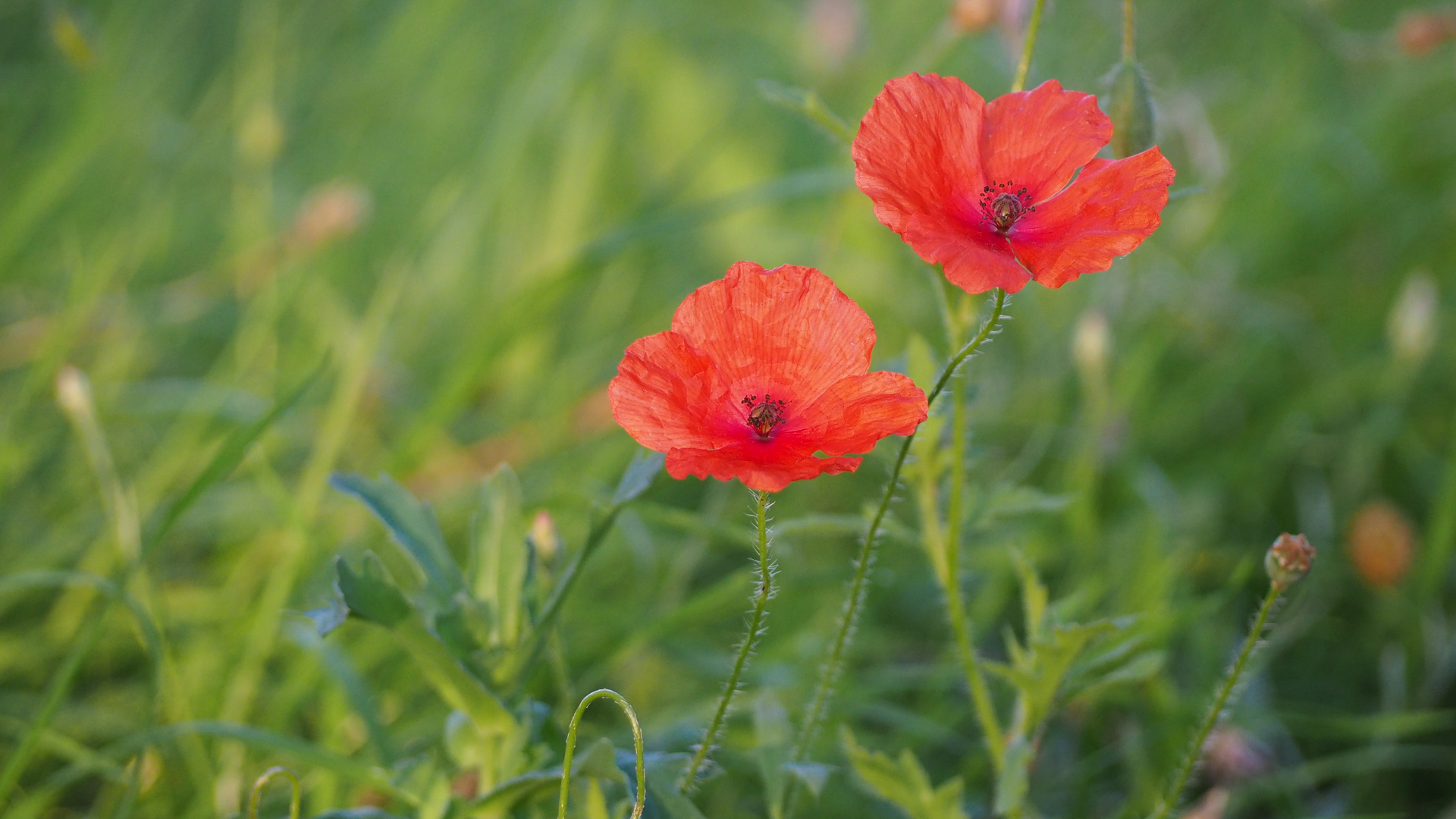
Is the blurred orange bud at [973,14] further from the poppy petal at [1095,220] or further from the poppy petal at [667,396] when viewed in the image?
the poppy petal at [667,396]

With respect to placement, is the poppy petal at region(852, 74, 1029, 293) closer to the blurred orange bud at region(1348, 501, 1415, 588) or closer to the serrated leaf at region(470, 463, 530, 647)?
the serrated leaf at region(470, 463, 530, 647)

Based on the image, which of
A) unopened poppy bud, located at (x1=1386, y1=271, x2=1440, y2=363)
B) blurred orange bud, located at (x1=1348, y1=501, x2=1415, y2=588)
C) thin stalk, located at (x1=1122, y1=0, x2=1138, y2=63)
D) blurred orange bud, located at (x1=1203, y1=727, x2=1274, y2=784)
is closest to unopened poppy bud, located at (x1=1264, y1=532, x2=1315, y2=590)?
thin stalk, located at (x1=1122, y1=0, x2=1138, y2=63)

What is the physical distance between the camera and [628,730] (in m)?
1.38

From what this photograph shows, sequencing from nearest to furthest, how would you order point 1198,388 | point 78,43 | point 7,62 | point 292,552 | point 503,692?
point 503,692 → point 292,552 → point 78,43 → point 1198,388 → point 7,62

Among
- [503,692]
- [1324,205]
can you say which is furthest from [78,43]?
[1324,205]

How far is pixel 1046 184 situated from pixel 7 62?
2569mm

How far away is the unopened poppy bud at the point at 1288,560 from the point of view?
86 centimetres

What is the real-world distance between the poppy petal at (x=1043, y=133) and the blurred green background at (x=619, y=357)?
0.10 metres

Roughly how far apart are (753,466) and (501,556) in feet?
1.07

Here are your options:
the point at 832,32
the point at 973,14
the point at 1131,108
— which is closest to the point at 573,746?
the point at 1131,108

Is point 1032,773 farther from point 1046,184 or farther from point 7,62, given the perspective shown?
point 7,62

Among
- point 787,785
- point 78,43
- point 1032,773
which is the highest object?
point 78,43

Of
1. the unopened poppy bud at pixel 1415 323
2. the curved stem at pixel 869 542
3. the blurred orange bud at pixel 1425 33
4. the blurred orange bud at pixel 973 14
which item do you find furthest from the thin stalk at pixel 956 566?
the blurred orange bud at pixel 1425 33

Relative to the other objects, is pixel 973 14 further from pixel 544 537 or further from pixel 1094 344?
pixel 544 537
